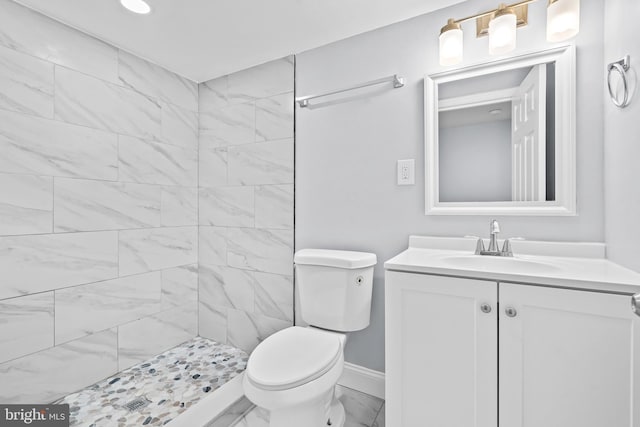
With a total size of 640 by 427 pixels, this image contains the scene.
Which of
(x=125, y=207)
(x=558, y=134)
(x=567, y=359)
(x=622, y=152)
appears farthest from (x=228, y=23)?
(x=567, y=359)

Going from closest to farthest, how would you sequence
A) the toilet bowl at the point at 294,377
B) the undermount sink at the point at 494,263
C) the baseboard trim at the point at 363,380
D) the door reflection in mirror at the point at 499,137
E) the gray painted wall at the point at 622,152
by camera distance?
the gray painted wall at the point at 622,152, the toilet bowl at the point at 294,377, the undermount sink at the point at 494,263, the door reflection in mirror at the point at 499,137, the baseboard trim at the point at 363,380

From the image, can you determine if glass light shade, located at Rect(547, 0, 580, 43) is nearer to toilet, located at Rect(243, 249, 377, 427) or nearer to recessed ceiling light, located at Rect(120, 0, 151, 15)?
toilet, located at Rect(243, 249, 377, 427)

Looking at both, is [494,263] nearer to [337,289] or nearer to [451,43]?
[337,289]

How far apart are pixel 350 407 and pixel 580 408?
1.07 meters

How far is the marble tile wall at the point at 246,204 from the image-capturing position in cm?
203

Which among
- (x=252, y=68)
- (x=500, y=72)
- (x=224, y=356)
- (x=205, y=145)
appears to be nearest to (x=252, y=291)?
(x=224, y=356)

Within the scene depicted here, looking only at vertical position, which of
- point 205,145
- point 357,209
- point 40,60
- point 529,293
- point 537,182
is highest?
point 40,60

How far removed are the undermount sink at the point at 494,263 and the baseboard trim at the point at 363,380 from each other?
0.84 metres

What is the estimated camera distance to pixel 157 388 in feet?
5.74

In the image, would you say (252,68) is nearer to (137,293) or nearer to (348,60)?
(348,60)

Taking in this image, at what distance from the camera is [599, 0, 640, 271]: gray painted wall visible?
3.21ft

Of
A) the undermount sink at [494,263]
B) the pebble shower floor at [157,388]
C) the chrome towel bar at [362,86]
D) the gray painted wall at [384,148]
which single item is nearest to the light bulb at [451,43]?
the gray painted wall at [384,148]

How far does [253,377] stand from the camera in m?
1.14

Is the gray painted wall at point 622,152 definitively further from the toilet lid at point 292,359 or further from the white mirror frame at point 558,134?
the toilet lid at point 292,359
